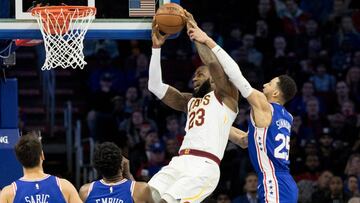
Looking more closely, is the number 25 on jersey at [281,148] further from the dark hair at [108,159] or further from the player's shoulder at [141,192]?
the dark hair at [108,159]

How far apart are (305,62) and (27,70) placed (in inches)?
194

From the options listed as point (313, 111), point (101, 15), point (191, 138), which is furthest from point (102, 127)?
point (191, 138)

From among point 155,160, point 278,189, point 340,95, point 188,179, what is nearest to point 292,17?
point 340,95

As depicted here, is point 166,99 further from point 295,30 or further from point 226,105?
point 295,30

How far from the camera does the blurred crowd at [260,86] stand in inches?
672

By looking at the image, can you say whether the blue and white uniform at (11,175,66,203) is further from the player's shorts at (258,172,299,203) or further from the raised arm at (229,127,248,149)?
the raised arm at (229,127,248,149)

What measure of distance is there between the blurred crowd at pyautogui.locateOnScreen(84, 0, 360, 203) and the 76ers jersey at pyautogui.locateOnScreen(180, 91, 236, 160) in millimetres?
4699

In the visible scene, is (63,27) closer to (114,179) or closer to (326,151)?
(114,179)

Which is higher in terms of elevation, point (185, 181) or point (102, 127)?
point (185, 181)

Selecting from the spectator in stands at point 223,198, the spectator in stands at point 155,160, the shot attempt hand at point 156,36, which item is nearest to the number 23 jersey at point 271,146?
the shot attempt hand at point 156,36

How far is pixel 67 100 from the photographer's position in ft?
67.6

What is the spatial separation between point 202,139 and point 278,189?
37.0 inches

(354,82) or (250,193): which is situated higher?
(354,82)

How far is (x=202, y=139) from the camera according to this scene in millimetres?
11117
